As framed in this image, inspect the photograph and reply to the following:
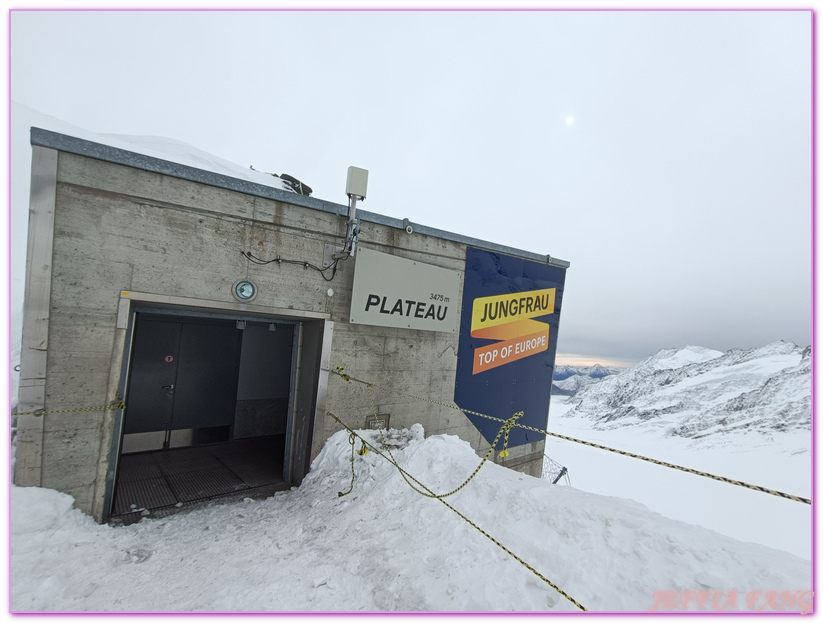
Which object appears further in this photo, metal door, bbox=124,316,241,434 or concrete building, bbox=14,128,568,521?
metal door, bbox=124,316,241,434

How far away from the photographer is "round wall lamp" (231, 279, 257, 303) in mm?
6156

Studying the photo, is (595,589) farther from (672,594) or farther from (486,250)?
(486,250)

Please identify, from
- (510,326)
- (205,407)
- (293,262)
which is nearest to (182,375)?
(205,407)

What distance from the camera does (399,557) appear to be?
13.9 feet

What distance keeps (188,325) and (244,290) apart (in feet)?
16.7

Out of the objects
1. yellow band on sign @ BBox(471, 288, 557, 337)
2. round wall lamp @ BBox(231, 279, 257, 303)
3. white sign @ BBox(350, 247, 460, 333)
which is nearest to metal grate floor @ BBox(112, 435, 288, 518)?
round wall lamp @ BBox(231, 279, 257, 303)

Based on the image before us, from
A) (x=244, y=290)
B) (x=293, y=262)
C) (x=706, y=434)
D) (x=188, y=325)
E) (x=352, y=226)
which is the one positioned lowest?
(x=706, y=434)

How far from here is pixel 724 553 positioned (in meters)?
3.11

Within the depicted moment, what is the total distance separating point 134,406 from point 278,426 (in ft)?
12.6

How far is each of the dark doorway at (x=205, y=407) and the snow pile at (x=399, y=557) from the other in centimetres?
211

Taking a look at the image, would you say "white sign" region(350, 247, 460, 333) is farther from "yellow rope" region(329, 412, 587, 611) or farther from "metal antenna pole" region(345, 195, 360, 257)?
"yellow rope" region(329, 412, 587, 611)

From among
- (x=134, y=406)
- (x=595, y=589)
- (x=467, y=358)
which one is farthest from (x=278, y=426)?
(x=595, y=589)

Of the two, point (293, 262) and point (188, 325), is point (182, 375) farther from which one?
point (293, 262)

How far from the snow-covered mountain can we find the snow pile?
71184 mm
